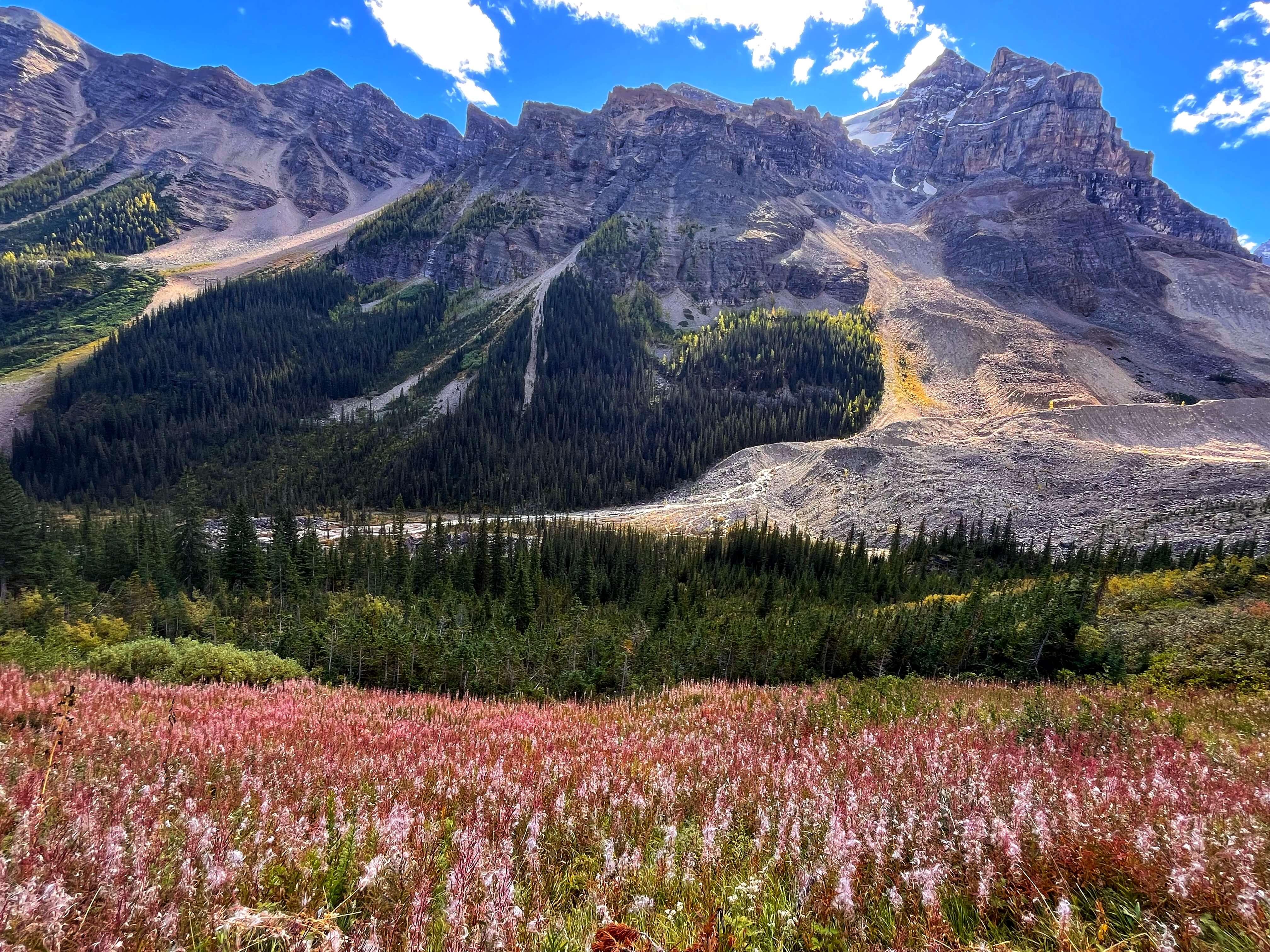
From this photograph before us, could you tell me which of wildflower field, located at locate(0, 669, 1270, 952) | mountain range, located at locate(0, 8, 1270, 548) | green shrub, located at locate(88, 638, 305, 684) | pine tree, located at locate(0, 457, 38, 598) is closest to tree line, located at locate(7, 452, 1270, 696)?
pine tree, located at locate(0, 457, 38, 598)

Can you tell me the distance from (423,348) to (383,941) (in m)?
173

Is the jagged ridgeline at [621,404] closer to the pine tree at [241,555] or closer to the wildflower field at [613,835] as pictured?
the pine tree at [241,555]

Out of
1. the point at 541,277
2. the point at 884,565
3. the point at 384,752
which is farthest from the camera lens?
the point at 541,277

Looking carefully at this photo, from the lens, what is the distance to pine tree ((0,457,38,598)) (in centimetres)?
4241

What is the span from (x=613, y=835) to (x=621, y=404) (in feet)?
407

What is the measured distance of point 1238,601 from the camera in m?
21.8

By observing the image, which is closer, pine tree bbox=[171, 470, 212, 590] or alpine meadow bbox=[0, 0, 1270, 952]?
alpine meadow bbox=[0, 0, 1270, 952]

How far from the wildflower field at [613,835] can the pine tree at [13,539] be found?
5532 centimetres

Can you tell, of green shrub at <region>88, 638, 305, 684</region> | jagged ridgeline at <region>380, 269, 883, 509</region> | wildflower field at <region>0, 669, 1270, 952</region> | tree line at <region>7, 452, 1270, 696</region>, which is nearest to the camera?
wildflower field at <region>0, 669, 1270, 952</region>

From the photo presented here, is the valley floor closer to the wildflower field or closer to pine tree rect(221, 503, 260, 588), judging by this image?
pine tree rect(221, 503, 260, 588)

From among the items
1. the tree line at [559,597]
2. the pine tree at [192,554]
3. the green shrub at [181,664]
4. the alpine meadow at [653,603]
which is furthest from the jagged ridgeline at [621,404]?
the green shrub at [181,664]

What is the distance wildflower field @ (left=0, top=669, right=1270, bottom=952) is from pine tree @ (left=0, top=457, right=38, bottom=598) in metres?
55.3

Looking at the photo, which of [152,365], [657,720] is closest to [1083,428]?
[657,720]

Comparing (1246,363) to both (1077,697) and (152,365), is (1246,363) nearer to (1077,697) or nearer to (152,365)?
(1077,697)
